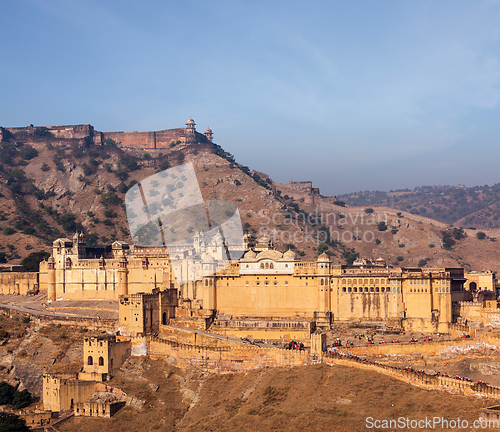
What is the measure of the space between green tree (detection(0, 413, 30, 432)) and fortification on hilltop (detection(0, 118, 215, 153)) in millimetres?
95711

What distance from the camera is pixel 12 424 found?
50719mm

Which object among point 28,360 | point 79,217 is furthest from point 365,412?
point 79,217

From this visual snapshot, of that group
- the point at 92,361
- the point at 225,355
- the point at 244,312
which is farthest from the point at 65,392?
the point at 244,312

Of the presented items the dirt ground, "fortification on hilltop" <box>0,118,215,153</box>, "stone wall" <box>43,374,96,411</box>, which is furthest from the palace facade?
"fortification on hilltop" <box>0,118,215,153</box>

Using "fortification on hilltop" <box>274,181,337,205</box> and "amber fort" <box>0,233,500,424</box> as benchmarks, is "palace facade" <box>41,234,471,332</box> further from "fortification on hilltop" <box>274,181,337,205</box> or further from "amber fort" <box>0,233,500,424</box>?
"fortification on hilltop" <box>274,181,337,205</box>

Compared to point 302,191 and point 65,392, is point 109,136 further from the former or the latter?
point 65,392

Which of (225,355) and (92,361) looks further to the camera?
(92,361)

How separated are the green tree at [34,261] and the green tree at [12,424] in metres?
39.1

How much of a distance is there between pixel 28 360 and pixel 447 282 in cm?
3880

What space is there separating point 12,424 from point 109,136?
105 metres

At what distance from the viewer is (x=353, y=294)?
2516 inches

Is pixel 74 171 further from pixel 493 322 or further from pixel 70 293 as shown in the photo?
pixel 493 322

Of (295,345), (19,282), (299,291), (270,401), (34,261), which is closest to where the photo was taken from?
(270,401)

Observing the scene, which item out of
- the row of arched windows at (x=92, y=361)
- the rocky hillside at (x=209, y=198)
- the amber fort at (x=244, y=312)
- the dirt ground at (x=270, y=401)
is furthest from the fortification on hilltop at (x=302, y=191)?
→ the row of arched windows at (x=92, y=361)
